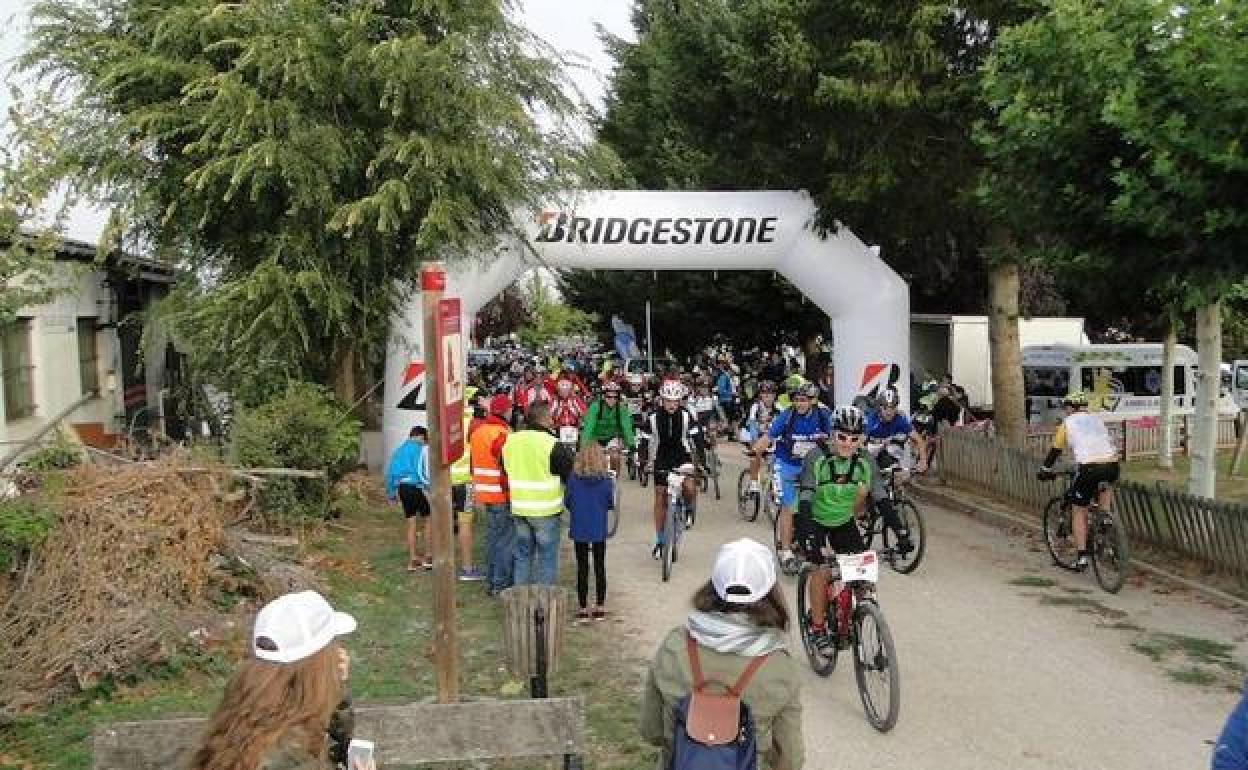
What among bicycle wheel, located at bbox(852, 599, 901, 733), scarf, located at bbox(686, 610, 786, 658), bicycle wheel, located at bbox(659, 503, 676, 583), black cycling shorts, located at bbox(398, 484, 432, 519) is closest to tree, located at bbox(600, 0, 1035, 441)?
bicycle wheel, located at bbox(659, 503, 676, 583)

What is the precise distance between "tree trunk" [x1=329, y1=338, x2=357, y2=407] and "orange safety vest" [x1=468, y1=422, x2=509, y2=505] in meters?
7.27

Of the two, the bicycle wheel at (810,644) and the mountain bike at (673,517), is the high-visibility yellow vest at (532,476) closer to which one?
the bicycle wheel at (810,644)

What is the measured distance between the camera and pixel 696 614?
3.73 metres

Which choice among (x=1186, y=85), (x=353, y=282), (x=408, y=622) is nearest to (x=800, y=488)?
(x=408, y=622)

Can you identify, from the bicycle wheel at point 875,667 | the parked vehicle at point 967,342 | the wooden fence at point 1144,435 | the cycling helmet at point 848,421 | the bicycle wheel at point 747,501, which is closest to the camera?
the bicycle wheel at point 875,667

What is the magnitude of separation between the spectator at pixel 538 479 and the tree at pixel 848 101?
27.8 feet

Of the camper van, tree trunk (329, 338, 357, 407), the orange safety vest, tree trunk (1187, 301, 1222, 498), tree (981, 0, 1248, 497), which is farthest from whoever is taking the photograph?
the camper van

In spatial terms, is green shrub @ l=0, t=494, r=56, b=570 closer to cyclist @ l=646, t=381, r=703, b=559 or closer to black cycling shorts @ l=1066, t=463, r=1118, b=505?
cyclist @ l=646, t=381, r=703, b=559

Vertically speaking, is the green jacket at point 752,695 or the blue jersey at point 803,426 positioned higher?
the blue jersey at point 803,426

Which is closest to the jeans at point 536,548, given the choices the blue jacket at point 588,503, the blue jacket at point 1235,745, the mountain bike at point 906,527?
the blue jacket at point 588,503

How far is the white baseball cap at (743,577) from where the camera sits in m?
3.67

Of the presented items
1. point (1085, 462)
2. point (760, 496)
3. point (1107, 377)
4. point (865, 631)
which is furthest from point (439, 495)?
point (1107, 377)

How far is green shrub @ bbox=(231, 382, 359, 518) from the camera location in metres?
12.1

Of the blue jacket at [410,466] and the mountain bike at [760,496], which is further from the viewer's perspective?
the mountain bike at [760,496]
